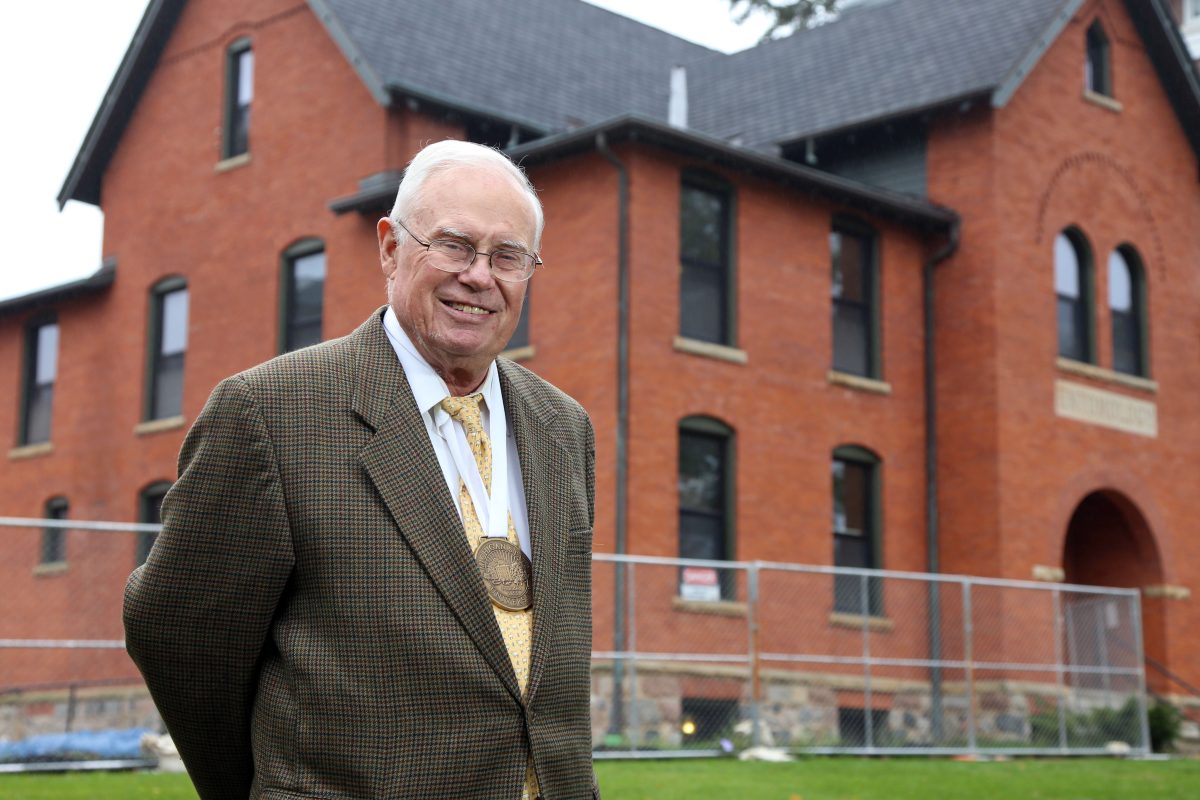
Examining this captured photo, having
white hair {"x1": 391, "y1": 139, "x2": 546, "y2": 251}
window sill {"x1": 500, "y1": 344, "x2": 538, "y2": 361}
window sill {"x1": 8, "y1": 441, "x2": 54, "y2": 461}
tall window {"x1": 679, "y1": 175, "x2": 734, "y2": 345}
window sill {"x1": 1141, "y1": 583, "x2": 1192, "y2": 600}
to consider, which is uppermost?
tall window {"x1": 679, "y1": 175, "x2": 734, "y2": 345}

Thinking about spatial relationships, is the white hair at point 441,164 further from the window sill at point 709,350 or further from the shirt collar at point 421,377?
the window sill at point 709,350

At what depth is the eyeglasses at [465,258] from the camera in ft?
10.3

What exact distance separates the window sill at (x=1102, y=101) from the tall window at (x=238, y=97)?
12.2m

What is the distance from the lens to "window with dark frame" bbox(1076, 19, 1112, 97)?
24156 millimetres

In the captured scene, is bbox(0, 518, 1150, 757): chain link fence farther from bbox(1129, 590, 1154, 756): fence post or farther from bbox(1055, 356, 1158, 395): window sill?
bbox(1055, 356, 1158, 395): window sill

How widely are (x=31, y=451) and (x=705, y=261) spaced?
12.3m

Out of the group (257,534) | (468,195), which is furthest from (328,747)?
(468,195)

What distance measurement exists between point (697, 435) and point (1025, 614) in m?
4.37

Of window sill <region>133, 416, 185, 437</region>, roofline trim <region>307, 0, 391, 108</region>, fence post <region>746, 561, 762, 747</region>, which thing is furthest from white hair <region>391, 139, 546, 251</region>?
window sill <region>133, 416, 185, 437</region>

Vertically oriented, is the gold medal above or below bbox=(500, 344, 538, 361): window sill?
below

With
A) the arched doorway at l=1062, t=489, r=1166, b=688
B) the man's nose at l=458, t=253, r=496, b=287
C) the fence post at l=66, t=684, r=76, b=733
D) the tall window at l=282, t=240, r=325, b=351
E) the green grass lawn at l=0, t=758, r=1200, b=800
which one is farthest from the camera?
the arched doorway at l=1062, t=489, r=1166, b=688

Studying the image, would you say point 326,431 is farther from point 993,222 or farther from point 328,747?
point 993,222

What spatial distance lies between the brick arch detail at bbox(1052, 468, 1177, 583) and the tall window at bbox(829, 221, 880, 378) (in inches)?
128

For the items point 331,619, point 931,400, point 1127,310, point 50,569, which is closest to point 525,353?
point 931,400
